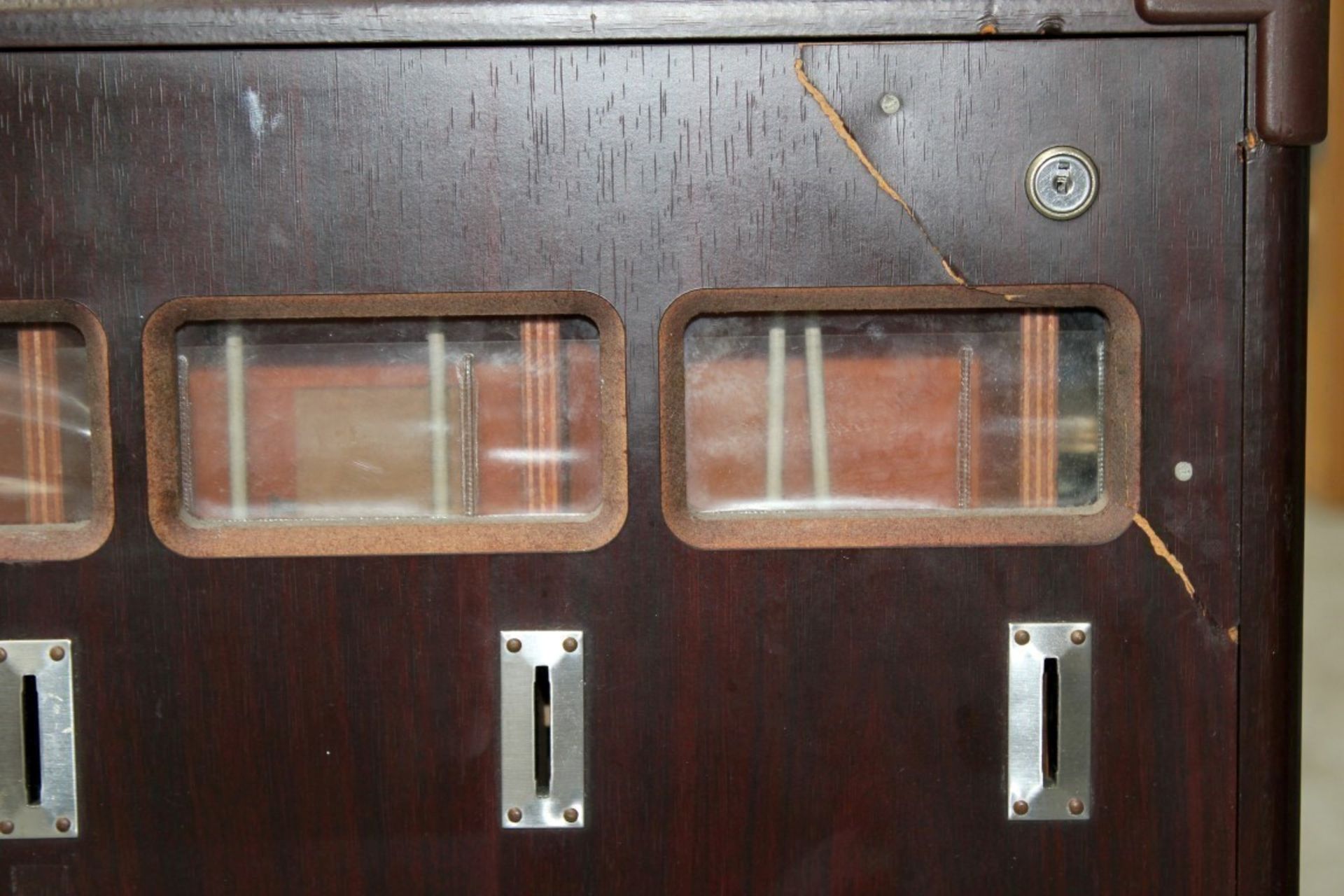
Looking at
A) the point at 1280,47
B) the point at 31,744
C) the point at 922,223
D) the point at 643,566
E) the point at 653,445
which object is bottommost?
the point at 31,744

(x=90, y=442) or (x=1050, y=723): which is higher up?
(x=90, y=442)

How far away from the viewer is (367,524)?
0.92 meters

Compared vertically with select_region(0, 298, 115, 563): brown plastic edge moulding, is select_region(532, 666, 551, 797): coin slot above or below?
below

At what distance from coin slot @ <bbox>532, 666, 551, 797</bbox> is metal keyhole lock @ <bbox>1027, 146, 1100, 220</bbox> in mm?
581

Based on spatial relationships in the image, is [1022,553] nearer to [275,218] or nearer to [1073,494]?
[1073,494]

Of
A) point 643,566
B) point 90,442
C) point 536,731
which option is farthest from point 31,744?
point 643,566

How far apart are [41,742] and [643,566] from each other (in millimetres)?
533

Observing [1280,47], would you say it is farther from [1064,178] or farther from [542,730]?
[542,730]

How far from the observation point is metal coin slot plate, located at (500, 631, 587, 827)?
910 millimetres

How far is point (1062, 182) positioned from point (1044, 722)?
0.46m

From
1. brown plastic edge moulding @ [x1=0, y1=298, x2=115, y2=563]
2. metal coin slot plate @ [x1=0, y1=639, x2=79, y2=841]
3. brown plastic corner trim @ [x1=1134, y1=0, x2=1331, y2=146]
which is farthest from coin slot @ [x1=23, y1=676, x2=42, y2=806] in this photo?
brown plastic corner trim @ [x1=1134, y1=0, x2=1331, y2=146]

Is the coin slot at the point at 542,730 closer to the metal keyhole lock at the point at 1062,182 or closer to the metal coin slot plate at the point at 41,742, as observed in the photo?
the metal coin slot plate at the point at 41,742

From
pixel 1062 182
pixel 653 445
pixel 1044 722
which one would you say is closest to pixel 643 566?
pixel 653 445

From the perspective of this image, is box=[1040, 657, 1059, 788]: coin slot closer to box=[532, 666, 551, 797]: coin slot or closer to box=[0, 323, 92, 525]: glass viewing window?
box=[532, 666, 551, 797]: coin slot
